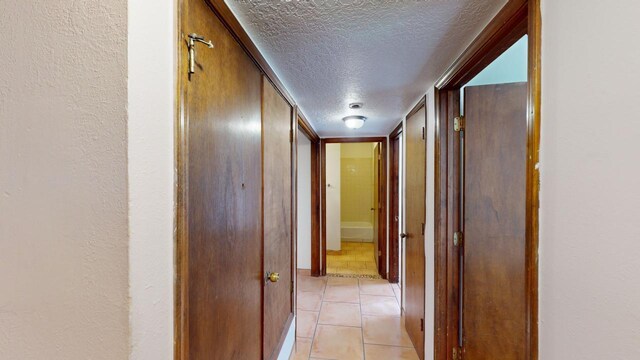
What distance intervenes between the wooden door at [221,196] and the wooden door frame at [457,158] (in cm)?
100

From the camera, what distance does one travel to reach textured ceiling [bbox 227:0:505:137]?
36.4 inches

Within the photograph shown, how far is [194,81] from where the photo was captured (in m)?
0.74

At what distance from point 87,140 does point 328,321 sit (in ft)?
8.04

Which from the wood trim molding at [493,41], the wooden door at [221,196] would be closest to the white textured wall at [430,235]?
the wood trim molding at [493,41]

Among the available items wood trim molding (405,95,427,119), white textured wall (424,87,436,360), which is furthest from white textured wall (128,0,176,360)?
wood trim molding (405,95,427,119)

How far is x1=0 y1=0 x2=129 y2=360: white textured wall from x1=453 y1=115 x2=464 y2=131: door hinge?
1602 millimetres

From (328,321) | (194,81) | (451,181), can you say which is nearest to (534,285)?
(451,181)

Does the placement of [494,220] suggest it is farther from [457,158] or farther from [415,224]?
[415,224]

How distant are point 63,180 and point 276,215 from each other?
1.11 meters

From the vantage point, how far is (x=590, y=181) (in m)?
0.59

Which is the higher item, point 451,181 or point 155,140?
point 155,140

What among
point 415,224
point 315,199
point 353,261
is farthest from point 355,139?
point 353,261

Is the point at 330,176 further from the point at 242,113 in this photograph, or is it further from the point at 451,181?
the point at 242,113

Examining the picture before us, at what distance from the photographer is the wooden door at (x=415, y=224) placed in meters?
1.89
